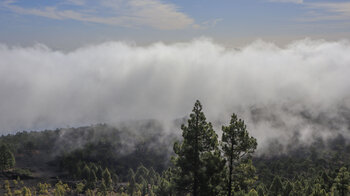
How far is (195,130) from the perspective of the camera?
121ft

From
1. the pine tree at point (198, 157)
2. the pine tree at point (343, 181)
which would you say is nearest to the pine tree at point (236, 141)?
the pine tree at point (198, 157)

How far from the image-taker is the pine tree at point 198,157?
37.0m

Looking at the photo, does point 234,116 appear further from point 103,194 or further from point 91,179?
point 91,179

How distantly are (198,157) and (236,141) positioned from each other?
5507mm

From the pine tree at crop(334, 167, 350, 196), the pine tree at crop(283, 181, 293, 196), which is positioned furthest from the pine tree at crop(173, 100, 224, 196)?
the pine tree at crop(283, 181, 293, 196)

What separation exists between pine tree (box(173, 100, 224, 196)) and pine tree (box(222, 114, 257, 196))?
4.81 feet

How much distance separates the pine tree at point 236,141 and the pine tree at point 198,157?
1465 millimetres

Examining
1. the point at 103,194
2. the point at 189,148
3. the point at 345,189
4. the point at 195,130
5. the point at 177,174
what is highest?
the point at 195,130

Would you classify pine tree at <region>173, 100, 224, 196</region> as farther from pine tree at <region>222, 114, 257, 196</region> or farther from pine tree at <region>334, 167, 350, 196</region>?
pine tree at <region>334, 167, 350, 196</region>

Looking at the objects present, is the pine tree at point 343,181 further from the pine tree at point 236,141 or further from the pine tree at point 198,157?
the pine tree at point 198,157

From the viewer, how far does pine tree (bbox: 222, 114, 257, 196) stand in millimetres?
36844

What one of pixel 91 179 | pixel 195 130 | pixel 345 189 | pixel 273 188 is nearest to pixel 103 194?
pixel 91 179

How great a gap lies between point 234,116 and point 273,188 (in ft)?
276

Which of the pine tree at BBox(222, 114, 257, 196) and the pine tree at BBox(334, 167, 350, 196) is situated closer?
the pine tree at BBox(222, 114, 257, 196)
